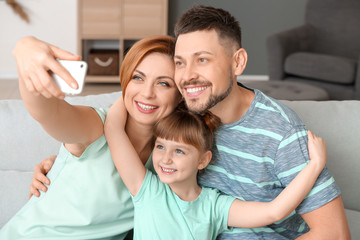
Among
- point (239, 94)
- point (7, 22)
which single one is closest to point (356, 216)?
point (239, 94)

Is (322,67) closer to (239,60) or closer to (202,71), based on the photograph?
(239,60)

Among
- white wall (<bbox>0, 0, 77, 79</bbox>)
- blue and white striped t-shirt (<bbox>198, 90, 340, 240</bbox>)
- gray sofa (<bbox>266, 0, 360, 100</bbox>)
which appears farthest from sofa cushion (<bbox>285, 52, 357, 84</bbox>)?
blue and white striped t-shirt (<bbox>198, 90, 340, 240</bbox>)

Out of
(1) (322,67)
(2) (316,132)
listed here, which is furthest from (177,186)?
(1) (322,67)

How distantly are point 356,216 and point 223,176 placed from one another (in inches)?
26.5

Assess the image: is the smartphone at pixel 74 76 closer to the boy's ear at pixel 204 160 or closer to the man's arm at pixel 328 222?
the boy's ear at pixel 204 160

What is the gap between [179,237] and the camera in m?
1.53

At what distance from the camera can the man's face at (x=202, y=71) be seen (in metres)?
1.45

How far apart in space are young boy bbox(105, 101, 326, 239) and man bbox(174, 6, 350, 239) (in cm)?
6

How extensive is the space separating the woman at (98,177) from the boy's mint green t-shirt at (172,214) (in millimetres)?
83

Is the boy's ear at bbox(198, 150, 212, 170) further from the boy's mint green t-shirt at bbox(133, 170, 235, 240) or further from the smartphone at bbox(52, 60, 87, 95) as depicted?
the smartphone at bbox(52, 60, 87, 95)

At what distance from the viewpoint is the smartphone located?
96cm

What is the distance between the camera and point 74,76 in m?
0.97

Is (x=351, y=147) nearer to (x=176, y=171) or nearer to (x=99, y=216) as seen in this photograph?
(x=176, y=171)

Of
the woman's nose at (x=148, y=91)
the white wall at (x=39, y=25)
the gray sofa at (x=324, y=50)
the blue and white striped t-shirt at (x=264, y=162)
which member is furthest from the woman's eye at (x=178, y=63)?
the white wall at (x=39, y=25)
